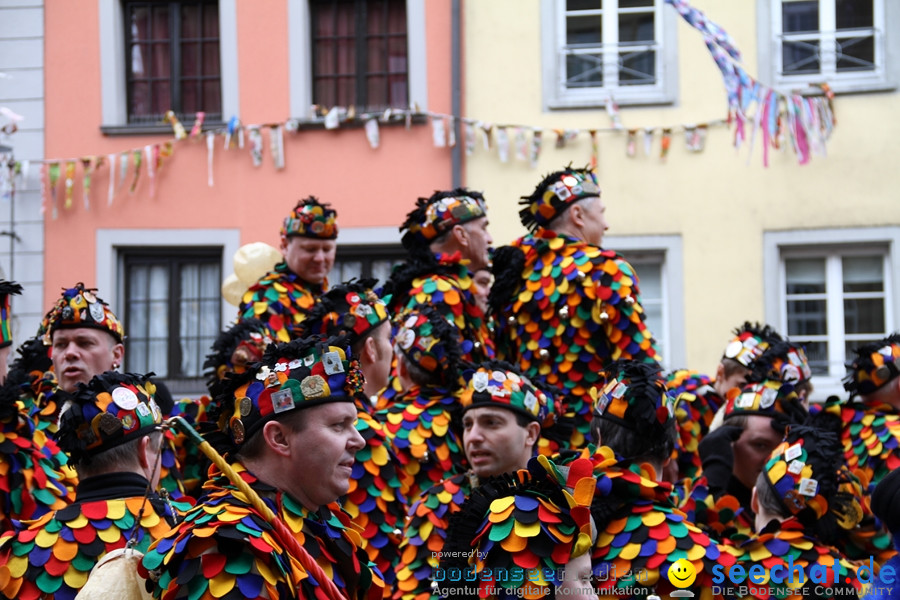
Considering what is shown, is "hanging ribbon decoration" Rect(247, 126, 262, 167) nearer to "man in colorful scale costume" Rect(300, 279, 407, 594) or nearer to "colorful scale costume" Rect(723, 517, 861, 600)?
"man in colorful scale costume" Rect(300, 279, 407, 594)

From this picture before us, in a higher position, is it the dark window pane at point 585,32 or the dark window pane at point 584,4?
the dark window pane at point 584,4

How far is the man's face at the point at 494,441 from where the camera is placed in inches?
199

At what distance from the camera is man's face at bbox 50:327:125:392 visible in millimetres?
5793

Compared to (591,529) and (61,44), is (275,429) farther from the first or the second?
(61,44)

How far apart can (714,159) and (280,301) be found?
23.4 ft

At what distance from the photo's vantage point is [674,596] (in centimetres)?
400

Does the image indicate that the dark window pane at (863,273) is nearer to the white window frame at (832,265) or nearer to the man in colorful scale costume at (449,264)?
the white window frame at (832,265)

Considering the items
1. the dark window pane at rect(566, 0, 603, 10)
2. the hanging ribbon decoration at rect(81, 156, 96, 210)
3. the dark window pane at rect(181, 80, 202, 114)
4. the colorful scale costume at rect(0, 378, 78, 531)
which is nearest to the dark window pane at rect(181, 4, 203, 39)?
the dark window pane at rect(181, 80, 202, 114)

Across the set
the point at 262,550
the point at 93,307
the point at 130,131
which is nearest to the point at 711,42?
the point at 130,131

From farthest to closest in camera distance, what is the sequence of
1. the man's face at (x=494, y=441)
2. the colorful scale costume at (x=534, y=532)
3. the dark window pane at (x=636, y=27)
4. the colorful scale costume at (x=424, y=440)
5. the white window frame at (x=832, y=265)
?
the dark window pane at (x=636, y=27)
the white window frame at (x=832, y=265)
the colorful scale costume at (x=424, y=440)
the man's face at (x=494, y=441)
the colorful scale costume at (x=534, y=532)

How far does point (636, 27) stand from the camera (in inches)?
540

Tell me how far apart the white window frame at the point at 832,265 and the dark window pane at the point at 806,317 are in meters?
0.06

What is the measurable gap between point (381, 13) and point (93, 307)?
8.95m

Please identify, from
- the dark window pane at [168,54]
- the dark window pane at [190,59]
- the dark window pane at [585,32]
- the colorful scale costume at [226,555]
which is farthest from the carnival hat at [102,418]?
the dark window pane at [190,59]
